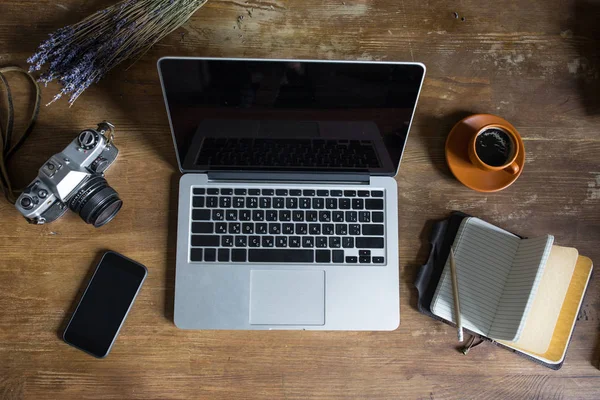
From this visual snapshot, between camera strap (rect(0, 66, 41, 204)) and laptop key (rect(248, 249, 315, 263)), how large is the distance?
43cm

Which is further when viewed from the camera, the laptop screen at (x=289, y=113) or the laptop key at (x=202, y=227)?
the laptop key at (x=202, y=227)

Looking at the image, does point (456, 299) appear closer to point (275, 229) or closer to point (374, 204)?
point (374, 204)

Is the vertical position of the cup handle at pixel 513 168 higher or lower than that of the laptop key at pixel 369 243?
higher

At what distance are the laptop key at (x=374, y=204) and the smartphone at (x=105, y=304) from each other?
0.41 meters

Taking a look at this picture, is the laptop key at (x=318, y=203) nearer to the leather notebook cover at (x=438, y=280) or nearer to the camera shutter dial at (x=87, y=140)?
the leather notebook cover at (x=438, y=280)

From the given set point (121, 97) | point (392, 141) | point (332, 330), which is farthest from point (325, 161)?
point (121, 97)

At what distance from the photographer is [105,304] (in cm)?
82

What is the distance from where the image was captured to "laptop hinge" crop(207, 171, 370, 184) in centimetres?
85

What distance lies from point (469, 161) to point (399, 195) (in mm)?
141

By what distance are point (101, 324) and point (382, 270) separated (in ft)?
1.60

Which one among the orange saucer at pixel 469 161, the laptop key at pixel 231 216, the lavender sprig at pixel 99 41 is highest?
the lavender sprig at pixel 99 41

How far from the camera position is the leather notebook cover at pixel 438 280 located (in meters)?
0.82

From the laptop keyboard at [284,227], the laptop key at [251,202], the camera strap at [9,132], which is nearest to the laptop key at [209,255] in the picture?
the laptop keyboard at [284,227]

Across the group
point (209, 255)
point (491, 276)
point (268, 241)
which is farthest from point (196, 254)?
point (491, 276)
